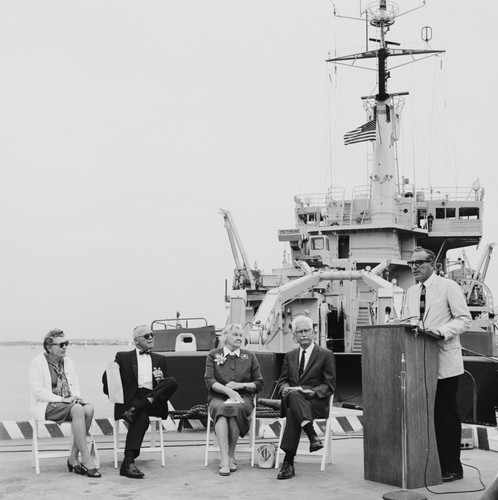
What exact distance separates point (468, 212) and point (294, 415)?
19.9 metres

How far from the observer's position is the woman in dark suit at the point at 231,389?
629 centimetres

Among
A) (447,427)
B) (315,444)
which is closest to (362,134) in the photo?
(315,444)

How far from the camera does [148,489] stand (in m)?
5.34

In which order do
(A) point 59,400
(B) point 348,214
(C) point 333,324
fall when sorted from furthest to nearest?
(B) point 348,214
(C) point 333,324
(A) point 59,400

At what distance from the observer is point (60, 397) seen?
6.09 meters

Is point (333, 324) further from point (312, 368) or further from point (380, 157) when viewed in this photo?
point (312, 368)

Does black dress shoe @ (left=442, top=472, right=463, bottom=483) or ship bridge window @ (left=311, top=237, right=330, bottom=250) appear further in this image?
ship bridge window @ (left=311, top=237, right=330, bottom=250)

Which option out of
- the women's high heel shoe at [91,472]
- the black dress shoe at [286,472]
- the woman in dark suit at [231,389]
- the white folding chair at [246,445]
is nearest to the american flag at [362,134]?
the white folding chair at [246,445]

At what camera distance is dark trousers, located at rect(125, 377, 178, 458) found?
239 inches

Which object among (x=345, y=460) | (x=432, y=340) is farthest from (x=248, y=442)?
(x=432, y=340)

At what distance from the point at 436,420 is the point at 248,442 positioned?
2.68 m

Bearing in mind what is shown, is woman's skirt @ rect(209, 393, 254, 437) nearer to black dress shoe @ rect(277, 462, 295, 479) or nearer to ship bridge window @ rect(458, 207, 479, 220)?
black dress shoe @ rect(277, 462, 295, 479)

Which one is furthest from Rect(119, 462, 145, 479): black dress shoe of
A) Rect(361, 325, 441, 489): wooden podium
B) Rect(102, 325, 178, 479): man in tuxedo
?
Rect(361, 325, 441, 489): wooden podium

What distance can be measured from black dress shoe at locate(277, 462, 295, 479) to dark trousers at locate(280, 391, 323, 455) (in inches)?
4.2
